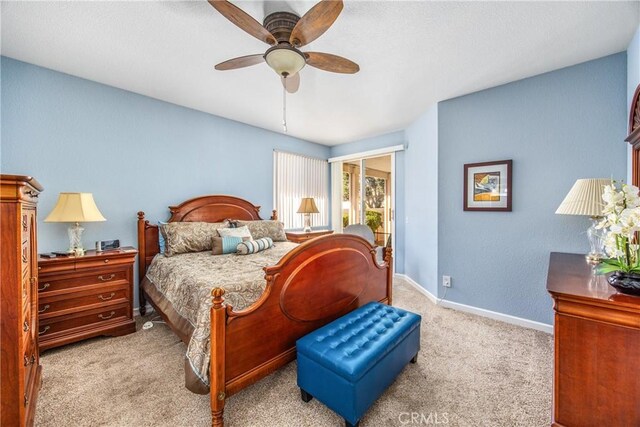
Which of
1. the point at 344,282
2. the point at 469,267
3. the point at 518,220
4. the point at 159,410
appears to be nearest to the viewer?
the point at 159,410

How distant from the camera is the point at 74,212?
234 cm

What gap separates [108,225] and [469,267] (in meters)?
4.23

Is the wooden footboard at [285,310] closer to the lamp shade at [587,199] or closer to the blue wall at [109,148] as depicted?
the lamp shade at [587,199]

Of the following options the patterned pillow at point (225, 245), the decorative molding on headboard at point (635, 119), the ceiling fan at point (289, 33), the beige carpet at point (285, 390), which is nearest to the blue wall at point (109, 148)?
the patterned pillow at point (225, 245)

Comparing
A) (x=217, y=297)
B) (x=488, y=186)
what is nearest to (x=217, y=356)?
(x=217, y=297)

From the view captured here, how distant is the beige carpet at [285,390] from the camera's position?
5.15 feet

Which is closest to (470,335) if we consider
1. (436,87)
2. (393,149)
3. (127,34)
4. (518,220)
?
(518,220)

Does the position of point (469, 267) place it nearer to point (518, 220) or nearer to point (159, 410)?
point (518, 220)

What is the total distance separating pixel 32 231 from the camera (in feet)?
5.55

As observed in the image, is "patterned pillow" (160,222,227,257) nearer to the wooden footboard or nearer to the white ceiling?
the white ceiling

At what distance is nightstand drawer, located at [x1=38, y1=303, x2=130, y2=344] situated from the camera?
7.27 ft

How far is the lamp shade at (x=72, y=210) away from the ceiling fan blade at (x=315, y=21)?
2.36 meters

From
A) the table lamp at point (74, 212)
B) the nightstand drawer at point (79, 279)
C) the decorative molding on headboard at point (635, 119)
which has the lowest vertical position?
the nightstand drawer at point (79, 279)

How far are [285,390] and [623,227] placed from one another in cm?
210
